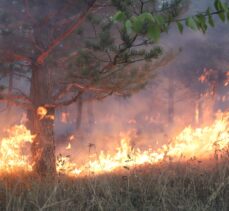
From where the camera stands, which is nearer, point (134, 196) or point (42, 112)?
point (134, 196)

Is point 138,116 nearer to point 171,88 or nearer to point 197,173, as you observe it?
point 171,88

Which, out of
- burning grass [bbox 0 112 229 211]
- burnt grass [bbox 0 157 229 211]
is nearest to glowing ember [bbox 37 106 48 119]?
burning grass [bbox 0 112 229 211]

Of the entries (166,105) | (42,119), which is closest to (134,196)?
(42,119)

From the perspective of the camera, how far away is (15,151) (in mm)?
7426

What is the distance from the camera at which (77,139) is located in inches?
763

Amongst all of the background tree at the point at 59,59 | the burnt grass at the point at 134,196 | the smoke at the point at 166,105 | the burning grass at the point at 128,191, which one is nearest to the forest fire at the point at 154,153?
Answer: the background tree at the point at 59,59

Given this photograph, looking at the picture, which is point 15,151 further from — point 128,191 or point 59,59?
point 59,59

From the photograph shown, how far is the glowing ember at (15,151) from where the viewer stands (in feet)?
18.9

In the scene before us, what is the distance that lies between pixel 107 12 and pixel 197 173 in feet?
→ 24.1

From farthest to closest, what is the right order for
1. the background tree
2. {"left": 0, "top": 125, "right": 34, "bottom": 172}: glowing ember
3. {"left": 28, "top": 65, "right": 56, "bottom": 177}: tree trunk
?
{"left": 28, "top": 65, "right": 56, "bottom": 177}: tree trunk, the background tree, {"left": 0, "top": 125, "right": 34, "bottom": 172}: glowing ember

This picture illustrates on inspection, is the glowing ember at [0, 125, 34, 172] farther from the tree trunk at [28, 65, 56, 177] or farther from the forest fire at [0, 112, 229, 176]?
the tree trunk at [28, 65, 56, 177]

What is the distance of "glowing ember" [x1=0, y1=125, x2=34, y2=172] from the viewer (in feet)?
18.9

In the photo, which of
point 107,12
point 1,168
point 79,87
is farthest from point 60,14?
point 1,168

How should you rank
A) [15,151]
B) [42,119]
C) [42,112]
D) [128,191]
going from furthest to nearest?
[42,119] → [42,112] → [15,151] → [128,191]
